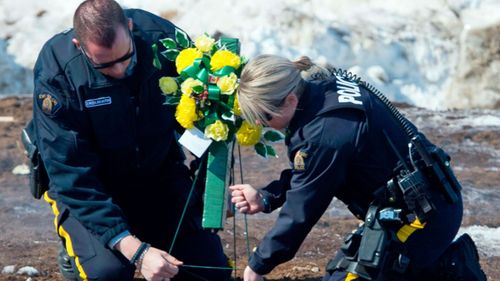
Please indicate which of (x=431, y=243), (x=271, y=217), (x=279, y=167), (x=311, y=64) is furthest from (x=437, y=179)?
(x=279, y=167)

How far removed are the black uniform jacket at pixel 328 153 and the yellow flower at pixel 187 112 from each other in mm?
675

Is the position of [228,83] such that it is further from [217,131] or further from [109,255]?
[109,255]

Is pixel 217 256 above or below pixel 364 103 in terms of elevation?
below

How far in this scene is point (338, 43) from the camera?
38.5 feet

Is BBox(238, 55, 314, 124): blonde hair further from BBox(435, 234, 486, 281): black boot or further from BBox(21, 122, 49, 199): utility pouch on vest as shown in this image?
BBox(21, 122, 49, 199): utility pouch on vest

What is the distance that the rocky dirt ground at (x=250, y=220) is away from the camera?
6.35 meters

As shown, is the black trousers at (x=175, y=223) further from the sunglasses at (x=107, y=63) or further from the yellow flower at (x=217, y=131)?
the sunglasses at (x=107, y=63)

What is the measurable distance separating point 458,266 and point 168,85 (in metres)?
1.60

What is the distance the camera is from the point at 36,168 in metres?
5.43

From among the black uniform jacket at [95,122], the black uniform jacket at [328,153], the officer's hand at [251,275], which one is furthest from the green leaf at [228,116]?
the officer's hand at [251,275]

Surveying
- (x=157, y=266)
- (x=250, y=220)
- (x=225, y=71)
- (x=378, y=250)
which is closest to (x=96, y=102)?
(x=225, y=71)

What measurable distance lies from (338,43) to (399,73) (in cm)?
75

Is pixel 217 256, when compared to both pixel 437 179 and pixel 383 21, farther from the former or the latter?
pixel 383 21

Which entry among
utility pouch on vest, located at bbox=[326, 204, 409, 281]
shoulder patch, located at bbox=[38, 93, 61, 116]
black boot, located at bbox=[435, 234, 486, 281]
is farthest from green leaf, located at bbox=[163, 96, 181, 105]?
black boot, located at bbox=[435, 234, 486, 281]
